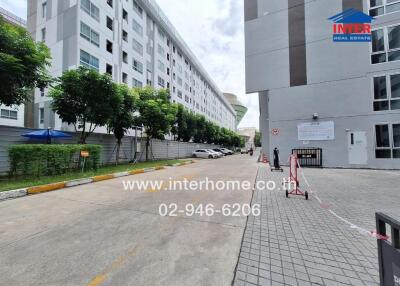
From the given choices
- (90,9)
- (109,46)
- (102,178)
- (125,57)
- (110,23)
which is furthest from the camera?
(125,57)

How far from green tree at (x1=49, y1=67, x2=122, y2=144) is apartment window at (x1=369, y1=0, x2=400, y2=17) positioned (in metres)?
19.2

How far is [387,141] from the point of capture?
45.1 ft

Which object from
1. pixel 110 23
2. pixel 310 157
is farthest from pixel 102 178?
pixel 110 23

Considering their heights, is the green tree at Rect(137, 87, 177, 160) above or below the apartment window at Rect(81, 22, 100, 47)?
below

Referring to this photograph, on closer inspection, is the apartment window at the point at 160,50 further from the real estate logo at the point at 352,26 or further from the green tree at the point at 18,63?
the green tree at the point at 18,63

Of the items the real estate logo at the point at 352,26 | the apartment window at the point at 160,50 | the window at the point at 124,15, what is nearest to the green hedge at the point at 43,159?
the real estate logo at the point at 352,26

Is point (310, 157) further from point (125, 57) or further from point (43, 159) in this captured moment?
point (125, 57)

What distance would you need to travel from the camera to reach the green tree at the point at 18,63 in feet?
30.3

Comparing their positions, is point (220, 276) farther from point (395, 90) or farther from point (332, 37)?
point (332, 37)

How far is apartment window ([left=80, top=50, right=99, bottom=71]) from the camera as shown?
20544 mm

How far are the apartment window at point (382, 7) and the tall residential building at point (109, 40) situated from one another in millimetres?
24996

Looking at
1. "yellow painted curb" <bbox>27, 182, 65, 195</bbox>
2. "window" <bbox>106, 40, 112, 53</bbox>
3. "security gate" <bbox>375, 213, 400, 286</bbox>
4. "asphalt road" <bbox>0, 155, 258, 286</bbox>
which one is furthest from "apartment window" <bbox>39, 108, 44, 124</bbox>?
"security gate" <bbox>375, 213, 400, 286</bbox>

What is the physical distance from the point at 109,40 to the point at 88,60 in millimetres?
4966

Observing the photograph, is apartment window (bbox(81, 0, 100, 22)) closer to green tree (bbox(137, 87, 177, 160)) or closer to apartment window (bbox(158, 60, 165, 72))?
green tree (bbox(137, 87, 177, 160))
